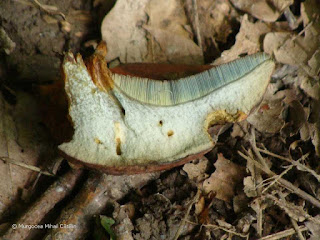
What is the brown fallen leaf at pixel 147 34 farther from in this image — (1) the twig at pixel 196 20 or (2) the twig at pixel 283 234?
(2) the twig at pixel 283 234

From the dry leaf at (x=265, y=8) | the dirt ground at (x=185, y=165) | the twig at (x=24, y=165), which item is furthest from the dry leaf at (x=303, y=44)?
the twig at (x=24, y=165)

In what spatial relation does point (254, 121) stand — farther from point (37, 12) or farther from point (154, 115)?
point (37, 12)

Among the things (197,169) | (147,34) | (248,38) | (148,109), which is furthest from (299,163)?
(147,34)

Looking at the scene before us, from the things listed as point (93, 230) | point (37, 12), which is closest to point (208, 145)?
point (93, 230)

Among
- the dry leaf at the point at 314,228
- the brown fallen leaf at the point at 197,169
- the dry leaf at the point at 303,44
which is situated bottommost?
the dry leaf at the point at 314,228

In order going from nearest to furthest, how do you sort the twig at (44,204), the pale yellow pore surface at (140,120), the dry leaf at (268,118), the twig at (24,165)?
1. the pale yellow pore surface at (140,120)
2. the twig at (44,204)
3. the twig at (24,165)
4. the dry leaf at (268,118)

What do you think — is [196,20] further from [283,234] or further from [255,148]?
[283,234]

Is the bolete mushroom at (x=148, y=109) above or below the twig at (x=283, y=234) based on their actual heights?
above
